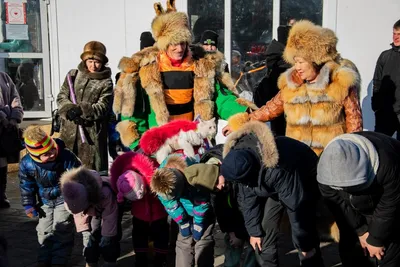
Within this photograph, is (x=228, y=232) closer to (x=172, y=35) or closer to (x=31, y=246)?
(x=172, y=35)

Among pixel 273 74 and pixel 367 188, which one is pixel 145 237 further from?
pixel 273 74

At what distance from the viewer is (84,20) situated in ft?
26.3

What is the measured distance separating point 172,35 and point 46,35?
17.0 ft

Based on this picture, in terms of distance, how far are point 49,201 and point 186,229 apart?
128 centimetres

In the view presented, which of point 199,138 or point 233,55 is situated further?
point 233,55

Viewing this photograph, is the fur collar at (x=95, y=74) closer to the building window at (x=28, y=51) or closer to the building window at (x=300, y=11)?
the building window at (x=300, y=11)

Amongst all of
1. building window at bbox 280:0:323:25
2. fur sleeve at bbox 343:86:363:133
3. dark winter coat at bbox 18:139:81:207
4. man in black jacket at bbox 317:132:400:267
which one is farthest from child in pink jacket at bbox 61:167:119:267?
building window at bbox 280:0:323:25

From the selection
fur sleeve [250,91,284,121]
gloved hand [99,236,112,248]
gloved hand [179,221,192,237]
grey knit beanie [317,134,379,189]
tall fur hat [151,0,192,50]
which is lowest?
gloved hand [99,236,112,248]

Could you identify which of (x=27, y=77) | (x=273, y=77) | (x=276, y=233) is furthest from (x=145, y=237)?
(x=27, y=77)

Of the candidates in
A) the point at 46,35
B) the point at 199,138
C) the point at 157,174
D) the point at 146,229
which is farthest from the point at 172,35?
the point at 46,35

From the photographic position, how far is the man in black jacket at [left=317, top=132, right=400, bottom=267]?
3.01 metres

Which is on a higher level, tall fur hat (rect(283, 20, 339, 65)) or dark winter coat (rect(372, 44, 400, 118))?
tall fur hat (rect(283, 20, 339, 65))

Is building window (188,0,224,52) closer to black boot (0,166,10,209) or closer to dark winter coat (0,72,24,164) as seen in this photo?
dark winter coat (0,72,24,164)

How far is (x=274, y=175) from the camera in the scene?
134 inches
